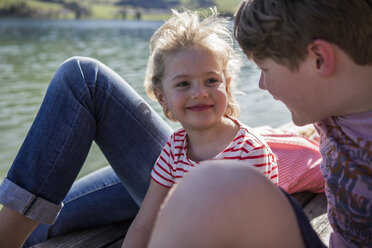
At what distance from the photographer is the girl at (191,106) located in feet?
4.96

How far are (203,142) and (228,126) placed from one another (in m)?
0.13

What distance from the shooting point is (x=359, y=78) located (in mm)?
1019

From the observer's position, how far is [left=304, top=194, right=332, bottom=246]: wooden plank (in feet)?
5.18

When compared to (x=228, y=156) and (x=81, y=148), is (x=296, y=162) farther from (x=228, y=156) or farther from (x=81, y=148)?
(x=81, y=148)

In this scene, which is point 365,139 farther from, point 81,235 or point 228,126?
point 81,235

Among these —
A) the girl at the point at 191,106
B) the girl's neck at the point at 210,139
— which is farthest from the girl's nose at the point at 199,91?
the girl's neck at the point at 210,139

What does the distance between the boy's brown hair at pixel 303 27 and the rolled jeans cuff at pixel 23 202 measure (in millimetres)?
1018

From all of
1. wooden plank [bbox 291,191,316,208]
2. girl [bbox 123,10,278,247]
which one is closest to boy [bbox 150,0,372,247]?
girl [bbox 123,10,278,247]

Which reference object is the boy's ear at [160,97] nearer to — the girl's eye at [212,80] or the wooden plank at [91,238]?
the girl's eye at [212,80]

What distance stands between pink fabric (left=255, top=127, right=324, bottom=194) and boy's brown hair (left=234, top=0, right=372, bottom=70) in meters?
0.85

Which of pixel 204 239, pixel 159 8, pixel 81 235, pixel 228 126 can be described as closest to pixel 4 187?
pixel 81 235

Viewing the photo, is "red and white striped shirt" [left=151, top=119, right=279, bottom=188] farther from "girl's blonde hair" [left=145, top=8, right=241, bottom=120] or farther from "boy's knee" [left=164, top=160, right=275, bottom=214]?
"boy's knee" [left=164, top=160, right=275, bottom=214]

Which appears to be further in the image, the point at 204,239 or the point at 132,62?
the point at 132,62

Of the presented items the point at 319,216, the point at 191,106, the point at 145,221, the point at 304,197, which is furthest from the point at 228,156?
the point at 304,197
